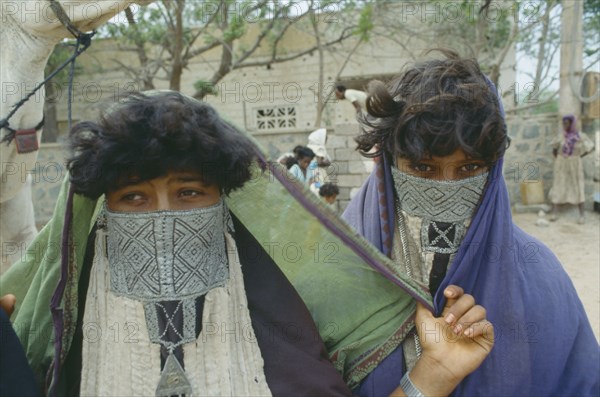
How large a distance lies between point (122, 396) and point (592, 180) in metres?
11.1

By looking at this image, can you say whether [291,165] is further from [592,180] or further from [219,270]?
[592,180]

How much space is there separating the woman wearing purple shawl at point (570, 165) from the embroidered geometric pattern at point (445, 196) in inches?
366

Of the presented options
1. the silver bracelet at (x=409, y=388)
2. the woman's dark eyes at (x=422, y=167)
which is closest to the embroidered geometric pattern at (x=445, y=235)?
the woman's dark eyes at (x=422, y=167)

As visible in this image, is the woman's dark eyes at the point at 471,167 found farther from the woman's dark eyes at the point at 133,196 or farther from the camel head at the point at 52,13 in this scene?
the camel head at the point at 52,13

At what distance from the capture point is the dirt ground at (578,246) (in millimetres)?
6352

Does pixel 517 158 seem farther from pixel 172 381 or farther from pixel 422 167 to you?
pixel 172 381

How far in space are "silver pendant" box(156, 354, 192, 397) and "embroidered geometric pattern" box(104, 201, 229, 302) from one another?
0.61ft

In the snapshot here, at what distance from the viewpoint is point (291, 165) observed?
7.53m

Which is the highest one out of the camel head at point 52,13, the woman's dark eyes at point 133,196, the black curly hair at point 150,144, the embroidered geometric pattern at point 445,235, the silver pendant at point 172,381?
the camel head at point 52,13

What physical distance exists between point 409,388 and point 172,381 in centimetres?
68

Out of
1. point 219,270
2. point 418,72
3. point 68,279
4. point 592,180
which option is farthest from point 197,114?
point 592,180

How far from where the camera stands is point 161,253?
4.83 ft

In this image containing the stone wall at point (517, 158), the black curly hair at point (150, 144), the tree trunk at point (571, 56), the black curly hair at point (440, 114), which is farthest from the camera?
the stone wall at point (517, 158)

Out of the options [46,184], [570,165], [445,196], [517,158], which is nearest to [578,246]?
[570,165]
